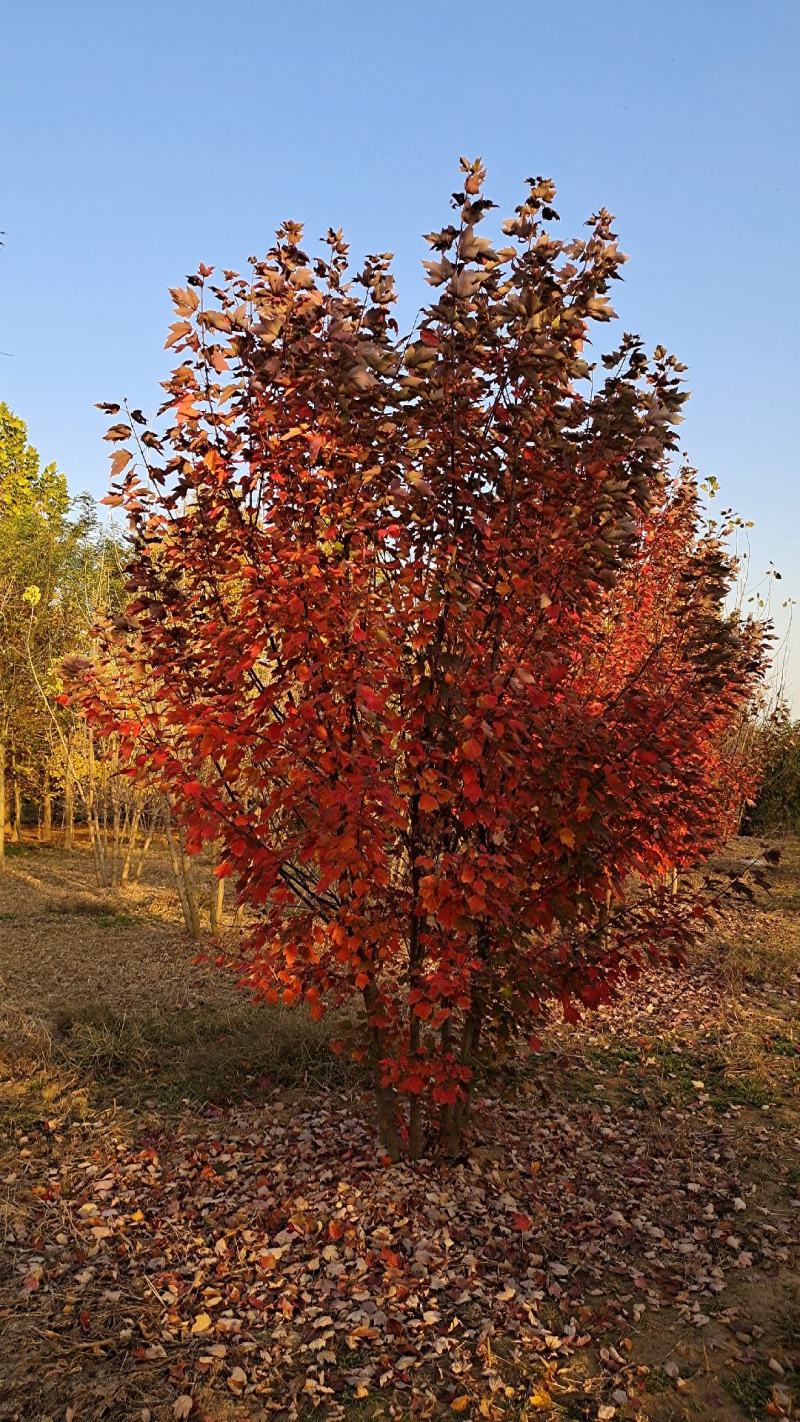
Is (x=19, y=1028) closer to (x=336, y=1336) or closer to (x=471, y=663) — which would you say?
(x=336, y=1336)

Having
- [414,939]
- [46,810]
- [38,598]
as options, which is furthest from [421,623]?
[46,810]

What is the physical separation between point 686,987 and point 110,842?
16.8 m

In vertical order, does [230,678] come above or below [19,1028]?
above

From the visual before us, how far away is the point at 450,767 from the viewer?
3.80m

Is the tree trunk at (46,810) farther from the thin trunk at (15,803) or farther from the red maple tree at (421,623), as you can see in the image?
the red maple tree at (421,623)

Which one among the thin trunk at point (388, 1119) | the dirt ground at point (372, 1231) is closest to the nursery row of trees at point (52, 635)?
the dirt ground at point (372, 1231)

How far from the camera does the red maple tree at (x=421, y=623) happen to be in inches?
133

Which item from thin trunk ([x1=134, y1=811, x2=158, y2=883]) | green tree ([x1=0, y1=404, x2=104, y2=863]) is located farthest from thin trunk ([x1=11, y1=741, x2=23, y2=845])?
thin trunk ([x1=134, y1=811, x2=158, y2=883])

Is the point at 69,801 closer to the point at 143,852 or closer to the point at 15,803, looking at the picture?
the point at 143,852

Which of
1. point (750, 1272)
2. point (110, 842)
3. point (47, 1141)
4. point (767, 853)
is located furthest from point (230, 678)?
point (110, 842)

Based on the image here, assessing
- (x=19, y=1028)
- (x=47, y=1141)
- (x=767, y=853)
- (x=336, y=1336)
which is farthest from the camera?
(x=19, y=1028)

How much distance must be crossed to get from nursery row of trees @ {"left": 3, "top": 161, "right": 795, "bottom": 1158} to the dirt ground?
2.74 feet

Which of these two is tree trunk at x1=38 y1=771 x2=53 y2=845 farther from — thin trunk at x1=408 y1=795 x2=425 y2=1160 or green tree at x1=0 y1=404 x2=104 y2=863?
thin trunk at x1=408 y1=795 x2=425 y2=1160

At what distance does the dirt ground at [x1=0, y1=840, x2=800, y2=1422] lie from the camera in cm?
312
